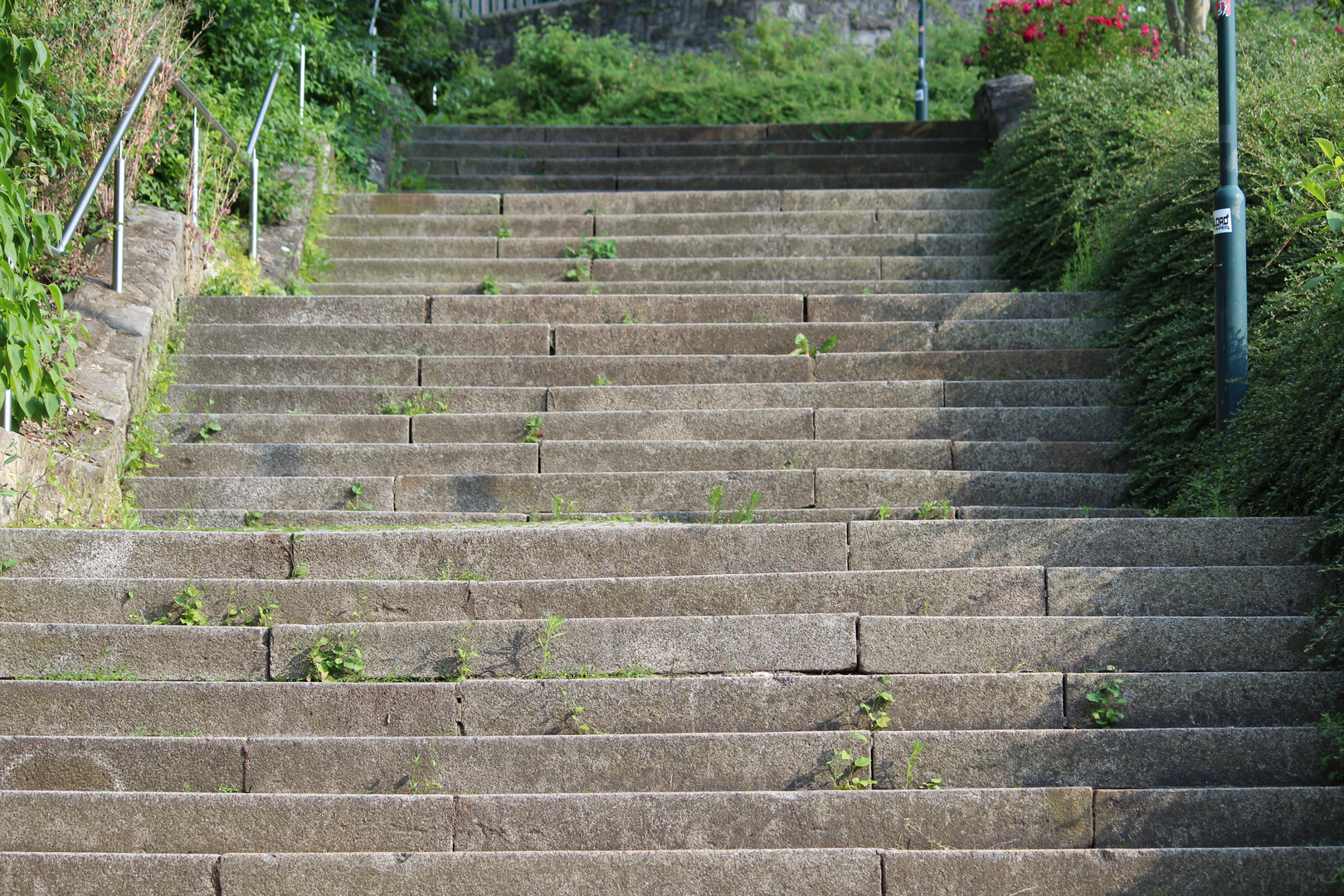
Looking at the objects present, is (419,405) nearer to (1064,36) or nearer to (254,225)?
(254,225)

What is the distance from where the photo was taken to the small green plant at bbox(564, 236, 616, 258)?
762 cm

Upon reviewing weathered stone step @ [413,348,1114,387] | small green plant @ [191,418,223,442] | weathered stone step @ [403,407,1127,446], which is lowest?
small green plant @ [191,418,223,442]

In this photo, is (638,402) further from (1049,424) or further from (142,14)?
(142,14)

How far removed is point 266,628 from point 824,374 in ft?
10.7

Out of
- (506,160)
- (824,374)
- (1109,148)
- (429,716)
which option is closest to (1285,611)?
(824,374)

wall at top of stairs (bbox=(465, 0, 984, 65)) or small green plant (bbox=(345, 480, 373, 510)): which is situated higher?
wall at top of stairs (bbox=(465, 0, 984, 65))

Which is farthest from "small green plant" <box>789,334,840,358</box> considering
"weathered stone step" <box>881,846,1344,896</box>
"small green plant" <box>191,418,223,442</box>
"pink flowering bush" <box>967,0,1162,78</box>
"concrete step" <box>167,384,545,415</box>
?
"pink flowering bush" <box>967,0,1162,78</box>

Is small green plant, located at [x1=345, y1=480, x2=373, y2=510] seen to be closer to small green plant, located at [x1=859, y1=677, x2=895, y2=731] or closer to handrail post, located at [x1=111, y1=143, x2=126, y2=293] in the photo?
handrail post, located at [x1=111, y1=143, x2=126, y2=293]

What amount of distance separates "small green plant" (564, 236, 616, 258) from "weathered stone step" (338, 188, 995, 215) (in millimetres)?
614

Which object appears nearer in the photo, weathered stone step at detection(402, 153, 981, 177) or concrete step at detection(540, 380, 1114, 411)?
concrete step at detection(540, 380, 1114, 411)

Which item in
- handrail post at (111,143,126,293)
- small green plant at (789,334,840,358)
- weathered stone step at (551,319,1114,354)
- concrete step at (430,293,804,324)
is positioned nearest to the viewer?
handrail post at (111,143,126,293)

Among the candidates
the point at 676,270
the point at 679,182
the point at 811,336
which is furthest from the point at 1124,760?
the point at 679,182

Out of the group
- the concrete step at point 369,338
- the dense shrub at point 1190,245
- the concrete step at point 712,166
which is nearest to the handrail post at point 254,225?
the concrete step at point 369,338

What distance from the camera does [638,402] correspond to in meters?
5.91
